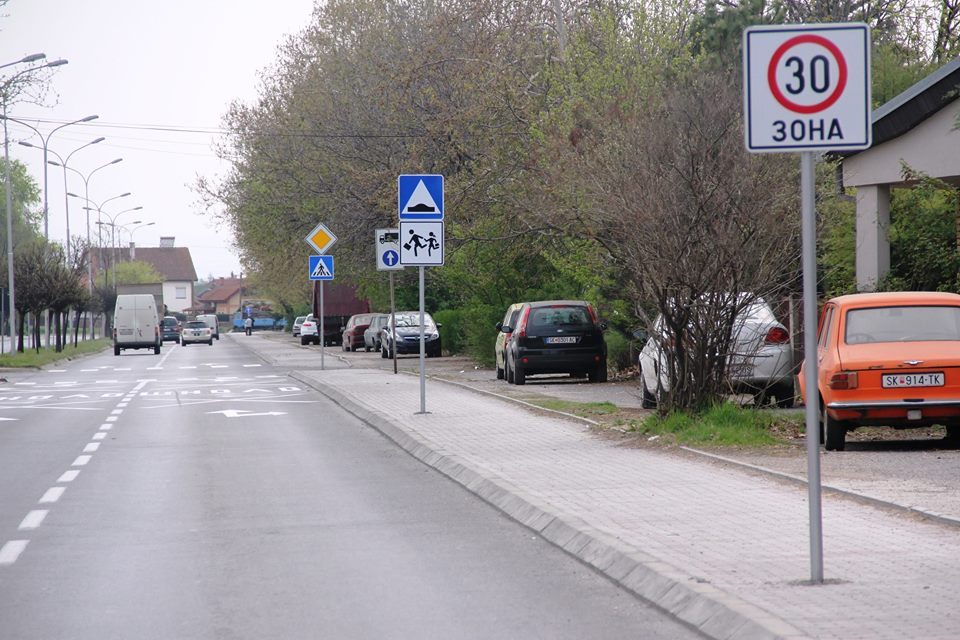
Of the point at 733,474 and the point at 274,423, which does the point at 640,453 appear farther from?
the point at 274,423

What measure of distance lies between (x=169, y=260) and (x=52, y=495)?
189 m

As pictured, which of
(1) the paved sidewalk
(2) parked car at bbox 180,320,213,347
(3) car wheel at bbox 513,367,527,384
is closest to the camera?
(1) the paved sidewalk

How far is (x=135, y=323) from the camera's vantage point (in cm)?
6025

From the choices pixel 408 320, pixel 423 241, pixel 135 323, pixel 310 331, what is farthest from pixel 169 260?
pixel 423 241

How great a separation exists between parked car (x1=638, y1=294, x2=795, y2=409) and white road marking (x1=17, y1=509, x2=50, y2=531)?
24.4ft

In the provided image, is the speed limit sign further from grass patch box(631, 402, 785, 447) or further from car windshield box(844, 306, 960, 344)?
grass patch box(631, 402, 785, 447)

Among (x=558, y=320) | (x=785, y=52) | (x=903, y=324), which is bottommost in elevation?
(x=558, y=320)

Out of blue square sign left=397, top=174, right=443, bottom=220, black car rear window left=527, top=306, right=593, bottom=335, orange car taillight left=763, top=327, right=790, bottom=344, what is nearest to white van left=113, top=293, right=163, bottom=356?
black car rear window left=527, top=306, right=593, bottom=335

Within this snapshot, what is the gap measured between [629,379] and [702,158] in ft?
42.9

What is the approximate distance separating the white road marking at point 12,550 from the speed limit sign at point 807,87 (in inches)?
201

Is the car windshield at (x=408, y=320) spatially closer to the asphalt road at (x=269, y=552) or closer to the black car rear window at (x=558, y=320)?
the black car rear window at (x=558, y=320)

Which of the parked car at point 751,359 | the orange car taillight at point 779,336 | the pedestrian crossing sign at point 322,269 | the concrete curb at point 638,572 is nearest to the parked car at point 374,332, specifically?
the pedestrian crossing sign at point 322,269

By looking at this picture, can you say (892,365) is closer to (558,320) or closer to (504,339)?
(558,320)

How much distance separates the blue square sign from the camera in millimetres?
18672
